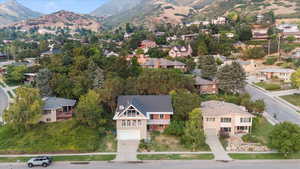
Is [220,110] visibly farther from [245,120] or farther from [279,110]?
[279,110]

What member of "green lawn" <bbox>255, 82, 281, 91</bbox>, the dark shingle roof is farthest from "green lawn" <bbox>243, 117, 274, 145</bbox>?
the dark shingle roof

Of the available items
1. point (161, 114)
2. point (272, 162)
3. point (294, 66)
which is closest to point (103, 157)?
point (161, 114)

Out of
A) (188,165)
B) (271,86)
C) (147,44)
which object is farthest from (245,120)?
(147,44)

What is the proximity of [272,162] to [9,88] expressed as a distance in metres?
61.4

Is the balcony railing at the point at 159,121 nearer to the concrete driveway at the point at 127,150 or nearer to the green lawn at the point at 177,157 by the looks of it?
the concrete driveway at the point at 127,150

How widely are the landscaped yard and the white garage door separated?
86.9 inches

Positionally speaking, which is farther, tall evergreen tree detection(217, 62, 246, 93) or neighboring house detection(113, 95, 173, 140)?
tall evergreen tree detection(217, 62, 246, 93)

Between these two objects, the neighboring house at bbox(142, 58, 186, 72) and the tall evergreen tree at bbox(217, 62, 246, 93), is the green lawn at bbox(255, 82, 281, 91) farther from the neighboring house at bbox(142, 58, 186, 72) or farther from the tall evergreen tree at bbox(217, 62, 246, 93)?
the neighboring house at bbox(142, 58, 186, 72)

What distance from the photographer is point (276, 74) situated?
64812 millimetres

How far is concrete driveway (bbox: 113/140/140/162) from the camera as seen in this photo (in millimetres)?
27797

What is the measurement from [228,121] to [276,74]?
127 feet

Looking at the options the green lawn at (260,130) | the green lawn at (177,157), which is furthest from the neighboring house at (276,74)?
the green lawn at (177,157)

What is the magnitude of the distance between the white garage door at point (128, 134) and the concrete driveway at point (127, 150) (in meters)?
0.56

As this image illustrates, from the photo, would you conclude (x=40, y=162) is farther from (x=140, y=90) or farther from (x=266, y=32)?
(x=266, y=32)
